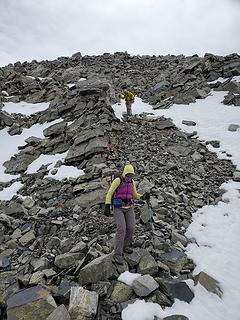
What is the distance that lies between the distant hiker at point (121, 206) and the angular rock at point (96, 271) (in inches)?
15.7

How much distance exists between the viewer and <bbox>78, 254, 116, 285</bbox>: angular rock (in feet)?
28.3

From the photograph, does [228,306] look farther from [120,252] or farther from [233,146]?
[233,146]

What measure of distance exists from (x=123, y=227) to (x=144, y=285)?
168 centimetres

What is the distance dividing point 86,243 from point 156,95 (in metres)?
24.3

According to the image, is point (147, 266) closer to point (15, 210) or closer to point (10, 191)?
point (15, 210)

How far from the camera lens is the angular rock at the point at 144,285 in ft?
26.8

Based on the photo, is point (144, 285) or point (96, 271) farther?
point (96, 271)

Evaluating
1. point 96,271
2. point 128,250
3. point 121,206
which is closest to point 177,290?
point 128,250

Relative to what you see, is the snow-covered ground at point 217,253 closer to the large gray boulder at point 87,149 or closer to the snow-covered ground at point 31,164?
the large gray boulder at point 87,149

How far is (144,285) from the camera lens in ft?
27.2

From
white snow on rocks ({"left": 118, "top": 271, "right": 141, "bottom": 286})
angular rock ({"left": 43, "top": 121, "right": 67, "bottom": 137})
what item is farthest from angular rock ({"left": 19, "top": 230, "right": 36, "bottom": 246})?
angular rock ({"left": 43, "top": 121, "right": 67, "bottom": 137})

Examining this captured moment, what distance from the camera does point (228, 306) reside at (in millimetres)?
8422

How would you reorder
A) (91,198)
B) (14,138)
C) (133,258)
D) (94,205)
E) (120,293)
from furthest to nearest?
(14,138) < (91,198) < (94,205) < (133,258) < (120,293)

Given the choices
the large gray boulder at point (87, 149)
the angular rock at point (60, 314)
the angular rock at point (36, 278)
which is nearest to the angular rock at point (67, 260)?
the angular rock at point (36, 278)
